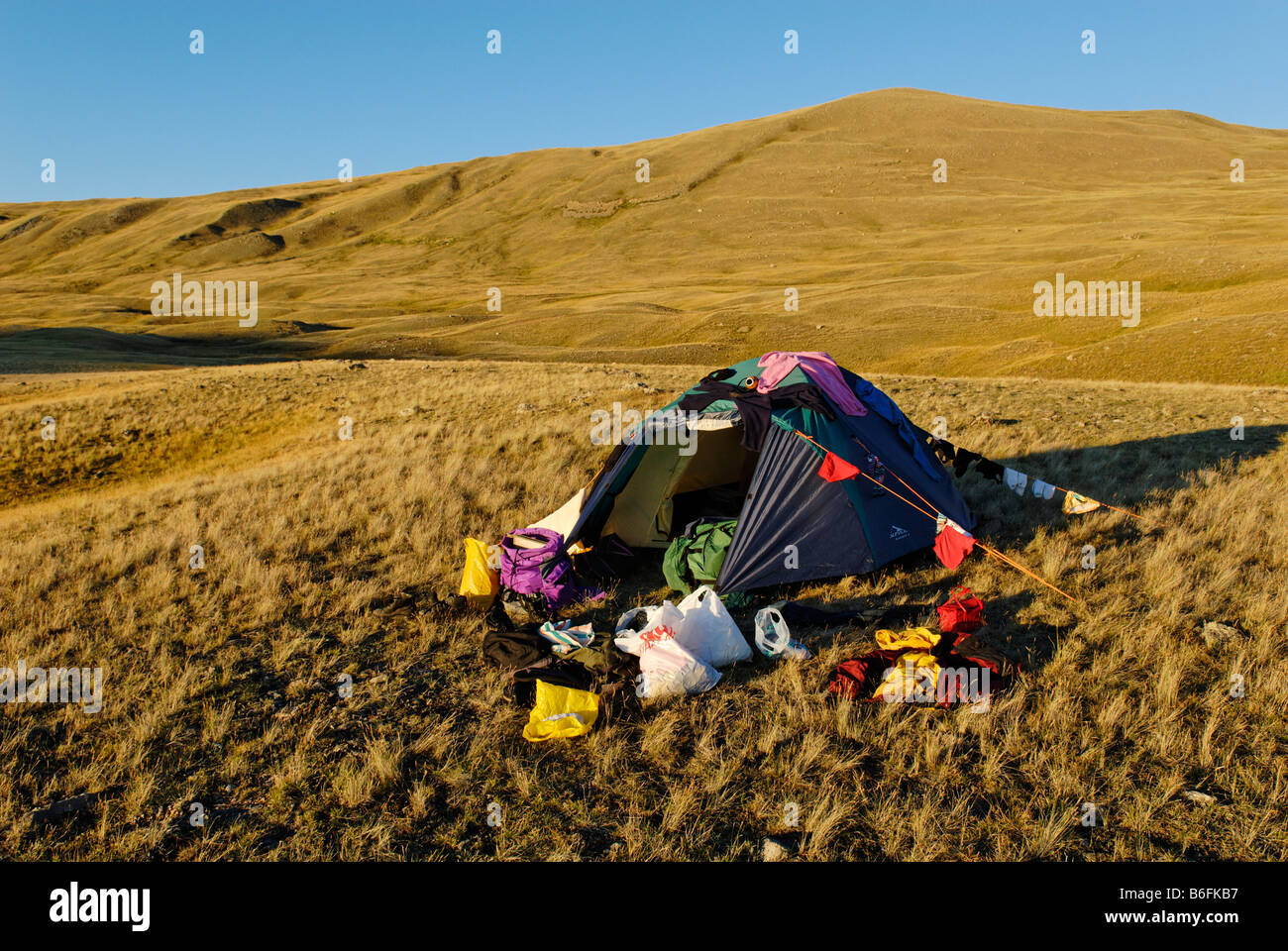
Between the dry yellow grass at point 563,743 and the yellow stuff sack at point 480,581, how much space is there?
0.34m

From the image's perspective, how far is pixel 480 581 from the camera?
24.8 ft

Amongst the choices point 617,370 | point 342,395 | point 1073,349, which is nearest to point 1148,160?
point 1073,349

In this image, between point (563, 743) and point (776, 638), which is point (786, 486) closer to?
point (776, 638)


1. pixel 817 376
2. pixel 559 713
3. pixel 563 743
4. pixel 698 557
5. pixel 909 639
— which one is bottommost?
pixel 563 743

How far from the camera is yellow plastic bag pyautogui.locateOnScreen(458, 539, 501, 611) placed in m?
7.49

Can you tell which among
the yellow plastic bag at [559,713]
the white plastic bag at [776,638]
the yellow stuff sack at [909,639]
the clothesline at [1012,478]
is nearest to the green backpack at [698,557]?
the white plastic bag at [776,638]

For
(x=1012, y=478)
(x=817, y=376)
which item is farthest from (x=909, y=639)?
(x=1012, y=478)

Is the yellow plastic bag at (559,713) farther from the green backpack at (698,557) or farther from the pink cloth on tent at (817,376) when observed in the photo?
the pink cloth on tent at (817,376)

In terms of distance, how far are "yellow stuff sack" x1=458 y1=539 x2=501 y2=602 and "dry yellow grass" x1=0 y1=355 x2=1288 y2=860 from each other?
34 centimetres

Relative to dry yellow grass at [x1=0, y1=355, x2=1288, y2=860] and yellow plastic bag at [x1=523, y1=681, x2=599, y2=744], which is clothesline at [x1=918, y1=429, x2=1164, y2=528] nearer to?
dry yellow grass at [x1=0, y1=355, x2=1288, y2=860]

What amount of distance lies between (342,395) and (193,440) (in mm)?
3645

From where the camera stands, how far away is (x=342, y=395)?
1862 centimetres

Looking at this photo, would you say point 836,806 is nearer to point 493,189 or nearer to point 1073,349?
point 1073,349

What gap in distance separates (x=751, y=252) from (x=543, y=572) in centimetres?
8572
